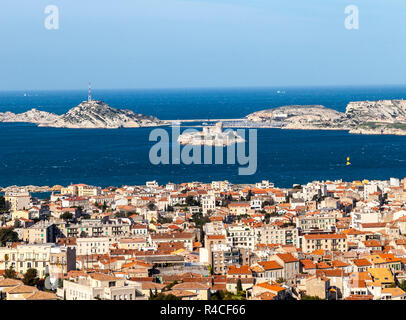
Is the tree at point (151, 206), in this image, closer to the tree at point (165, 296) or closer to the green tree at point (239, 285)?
the green tree at point (239, 285)

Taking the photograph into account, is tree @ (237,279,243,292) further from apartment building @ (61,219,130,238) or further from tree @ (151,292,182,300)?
apartment building @ (61,219,130,238)

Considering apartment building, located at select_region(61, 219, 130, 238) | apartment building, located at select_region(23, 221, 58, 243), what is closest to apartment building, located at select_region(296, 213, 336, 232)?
apartment building, located at select_region(61, 219, 130, 238)

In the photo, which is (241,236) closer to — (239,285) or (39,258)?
(39,258)

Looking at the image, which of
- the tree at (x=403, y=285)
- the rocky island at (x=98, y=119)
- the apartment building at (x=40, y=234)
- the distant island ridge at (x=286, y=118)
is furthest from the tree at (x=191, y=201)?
the rocky island at (x=98, y=119)

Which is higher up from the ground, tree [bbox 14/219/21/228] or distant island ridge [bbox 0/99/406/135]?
distant island ridge [bbox 0/99/406/135]

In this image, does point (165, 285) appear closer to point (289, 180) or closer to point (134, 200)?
point (134, 200)

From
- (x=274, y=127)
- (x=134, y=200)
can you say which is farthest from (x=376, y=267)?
(x=274, y=127)
